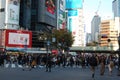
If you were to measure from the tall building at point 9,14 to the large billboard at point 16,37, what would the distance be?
5.10m

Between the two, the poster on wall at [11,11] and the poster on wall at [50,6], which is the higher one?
the poster on wall at [50,6]

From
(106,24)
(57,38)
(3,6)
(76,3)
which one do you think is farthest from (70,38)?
(76,3)

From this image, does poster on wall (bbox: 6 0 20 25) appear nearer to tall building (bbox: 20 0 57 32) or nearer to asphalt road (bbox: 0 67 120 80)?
tall building (bbox: 20 0 57 32)

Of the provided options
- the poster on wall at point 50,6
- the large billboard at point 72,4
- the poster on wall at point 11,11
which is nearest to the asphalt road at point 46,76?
the poster on wall at point 11,11

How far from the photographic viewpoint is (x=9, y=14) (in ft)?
355

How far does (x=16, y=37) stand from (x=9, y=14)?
27.9 feet

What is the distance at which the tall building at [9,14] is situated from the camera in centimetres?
10794

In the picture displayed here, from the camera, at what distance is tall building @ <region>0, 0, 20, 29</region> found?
10794cm

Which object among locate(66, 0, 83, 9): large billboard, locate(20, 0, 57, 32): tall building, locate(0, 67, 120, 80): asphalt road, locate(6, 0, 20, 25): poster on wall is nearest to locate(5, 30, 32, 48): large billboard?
locate(6, 0, 20, 25): poster on wall

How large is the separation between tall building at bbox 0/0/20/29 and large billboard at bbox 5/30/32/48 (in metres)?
5.10

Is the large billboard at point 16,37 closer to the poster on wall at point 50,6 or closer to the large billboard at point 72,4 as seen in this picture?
the poster on wall at point 50,6

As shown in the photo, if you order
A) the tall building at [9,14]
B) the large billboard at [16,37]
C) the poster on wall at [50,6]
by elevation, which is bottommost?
Answer: the large billboard at [16,37]

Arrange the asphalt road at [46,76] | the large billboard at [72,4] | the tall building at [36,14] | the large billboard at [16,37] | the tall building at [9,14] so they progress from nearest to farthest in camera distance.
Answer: the asphalt road at [46,76], the large billboard at [16,37], the tall building at [9,14], the tall building at [36,14], the large billboard at [72,4]

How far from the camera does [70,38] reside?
4341 inches
